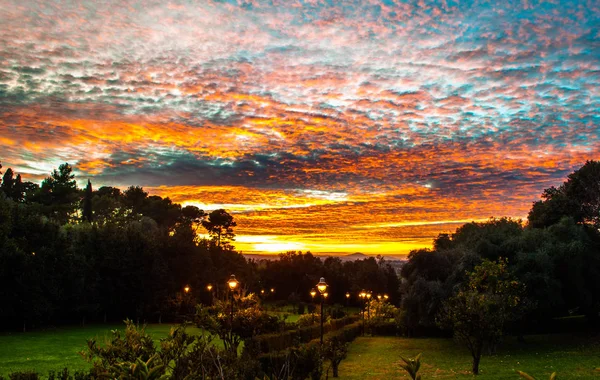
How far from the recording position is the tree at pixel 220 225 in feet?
245

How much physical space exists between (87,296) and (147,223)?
Answer: 2144 centimetres

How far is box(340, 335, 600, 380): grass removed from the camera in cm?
1603

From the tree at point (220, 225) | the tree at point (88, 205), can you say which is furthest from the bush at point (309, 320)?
the tree at point (220, 225)

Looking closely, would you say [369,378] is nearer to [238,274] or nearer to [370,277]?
[238,274]

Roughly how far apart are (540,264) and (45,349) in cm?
2966

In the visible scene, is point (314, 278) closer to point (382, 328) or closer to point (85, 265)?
point (382, 328)

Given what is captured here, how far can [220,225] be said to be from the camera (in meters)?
74.9

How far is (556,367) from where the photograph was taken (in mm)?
16734

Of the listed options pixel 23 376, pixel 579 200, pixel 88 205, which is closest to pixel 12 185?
pixel 88 205

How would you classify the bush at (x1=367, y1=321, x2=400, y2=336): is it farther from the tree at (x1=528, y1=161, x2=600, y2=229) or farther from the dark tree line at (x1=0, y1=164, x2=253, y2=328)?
the dark tree line at (x1=0, y1=164, x2=253, y2=328)

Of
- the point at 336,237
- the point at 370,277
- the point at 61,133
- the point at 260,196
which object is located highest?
the point at 61,133

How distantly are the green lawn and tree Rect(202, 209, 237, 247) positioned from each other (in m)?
39.6

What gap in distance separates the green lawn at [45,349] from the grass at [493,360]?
33.2 feet

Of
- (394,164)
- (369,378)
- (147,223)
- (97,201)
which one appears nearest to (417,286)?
(394,164)
